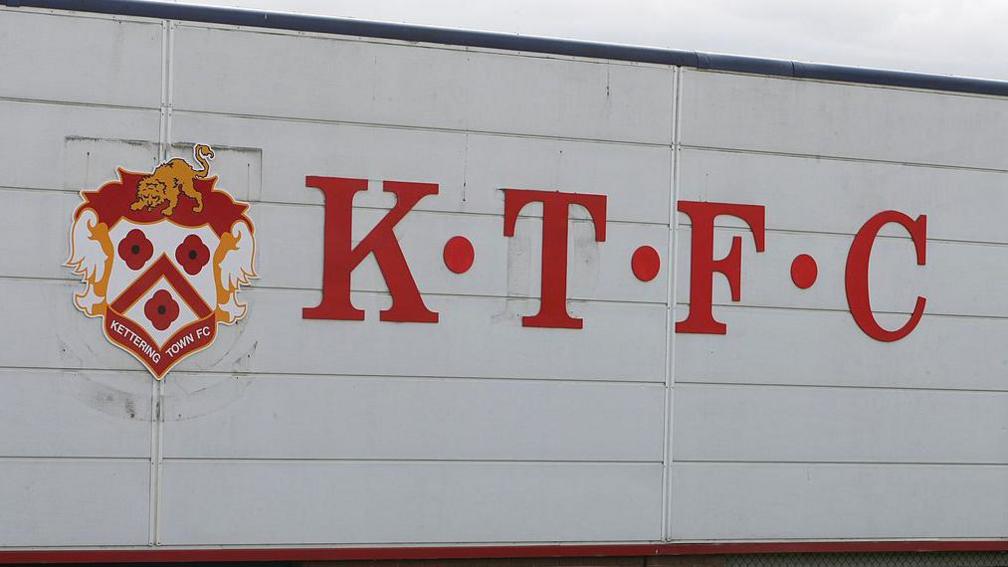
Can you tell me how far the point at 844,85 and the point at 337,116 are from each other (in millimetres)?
2281

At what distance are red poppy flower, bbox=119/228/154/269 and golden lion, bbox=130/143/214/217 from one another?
11cm

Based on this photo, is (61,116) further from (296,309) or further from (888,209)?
(888,209)

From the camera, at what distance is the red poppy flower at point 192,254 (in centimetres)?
497

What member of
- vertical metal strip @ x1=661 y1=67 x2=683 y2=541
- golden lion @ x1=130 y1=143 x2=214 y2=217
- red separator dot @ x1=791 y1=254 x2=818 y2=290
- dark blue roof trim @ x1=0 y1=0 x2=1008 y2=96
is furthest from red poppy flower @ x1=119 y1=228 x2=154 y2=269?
red separator dot @ x1=791 y1=254 x2=818 y2=290

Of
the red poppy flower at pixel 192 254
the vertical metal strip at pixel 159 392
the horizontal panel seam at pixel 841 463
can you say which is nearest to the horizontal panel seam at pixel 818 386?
the horizontal panel seam at pixel 841 463

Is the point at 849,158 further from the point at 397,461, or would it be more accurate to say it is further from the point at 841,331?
the point at 397,461

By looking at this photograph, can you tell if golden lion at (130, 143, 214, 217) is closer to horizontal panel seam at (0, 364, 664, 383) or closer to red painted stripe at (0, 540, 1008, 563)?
horizontal panel seam at (0, 364, 664, 383)

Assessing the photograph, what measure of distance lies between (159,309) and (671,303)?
2134 mm

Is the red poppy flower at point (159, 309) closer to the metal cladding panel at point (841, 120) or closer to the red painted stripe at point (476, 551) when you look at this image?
the red painted stripe at point (476, 551)

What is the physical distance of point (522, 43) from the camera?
Result: 531cm

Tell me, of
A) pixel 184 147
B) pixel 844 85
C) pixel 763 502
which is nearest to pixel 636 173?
pixel 844 85

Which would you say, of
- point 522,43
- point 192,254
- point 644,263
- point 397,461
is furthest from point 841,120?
point 192,254

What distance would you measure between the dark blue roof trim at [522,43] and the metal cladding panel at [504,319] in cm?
4

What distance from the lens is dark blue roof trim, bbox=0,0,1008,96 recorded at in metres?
4.97
